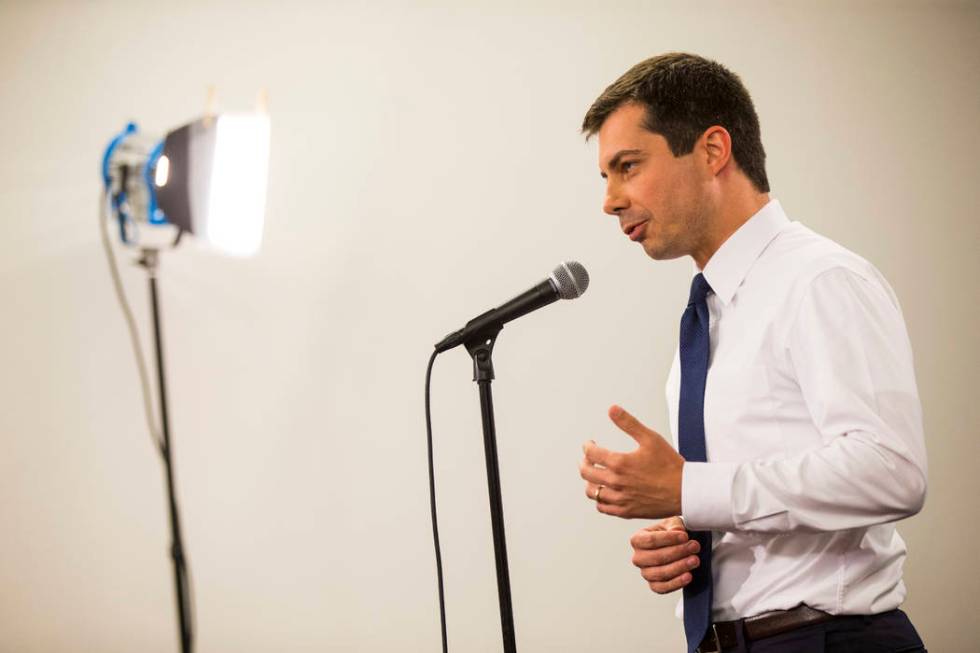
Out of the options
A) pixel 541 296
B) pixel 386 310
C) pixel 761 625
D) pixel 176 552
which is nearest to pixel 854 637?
pixel 761 625

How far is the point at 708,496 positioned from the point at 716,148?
68 cm

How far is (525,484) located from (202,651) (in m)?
1.16

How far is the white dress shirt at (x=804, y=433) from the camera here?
3.22 ft

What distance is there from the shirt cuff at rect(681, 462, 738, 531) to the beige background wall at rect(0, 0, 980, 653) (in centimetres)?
135

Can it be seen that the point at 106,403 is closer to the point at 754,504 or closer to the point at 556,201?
the point at 556,201

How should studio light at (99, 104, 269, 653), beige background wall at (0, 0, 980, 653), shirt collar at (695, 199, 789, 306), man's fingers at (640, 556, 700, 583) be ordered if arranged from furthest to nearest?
beige background wall at (0, 0, 980, 653) < studio light at (99, 104, 269, 653) < shirt collar at (695, 199, 789, 306) < man's fingers at (640, 556, 700, 583)

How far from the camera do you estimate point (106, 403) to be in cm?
236

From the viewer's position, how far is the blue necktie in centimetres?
117

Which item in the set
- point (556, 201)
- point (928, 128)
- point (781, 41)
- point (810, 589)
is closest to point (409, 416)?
point (556, 201)

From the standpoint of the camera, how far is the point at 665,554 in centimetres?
119

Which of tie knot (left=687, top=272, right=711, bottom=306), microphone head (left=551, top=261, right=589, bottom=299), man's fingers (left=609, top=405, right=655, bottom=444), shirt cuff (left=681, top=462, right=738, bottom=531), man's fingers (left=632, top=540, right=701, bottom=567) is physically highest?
microphone head (left=551, top=261, right=589, bottom=299)

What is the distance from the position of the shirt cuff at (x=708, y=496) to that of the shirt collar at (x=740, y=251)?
356mm

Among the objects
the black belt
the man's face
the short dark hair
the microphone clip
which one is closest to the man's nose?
the man's face

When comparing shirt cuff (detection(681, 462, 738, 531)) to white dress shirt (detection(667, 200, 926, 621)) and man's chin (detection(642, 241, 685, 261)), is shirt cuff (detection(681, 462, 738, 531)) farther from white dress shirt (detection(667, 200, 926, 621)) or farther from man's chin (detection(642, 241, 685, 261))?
man's chin (detection(642, 241, 685, 261))
